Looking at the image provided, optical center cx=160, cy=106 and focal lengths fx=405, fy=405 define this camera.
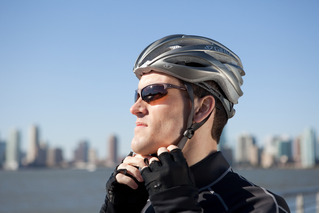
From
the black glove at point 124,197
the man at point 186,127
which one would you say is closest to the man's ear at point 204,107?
the man at point 186,127

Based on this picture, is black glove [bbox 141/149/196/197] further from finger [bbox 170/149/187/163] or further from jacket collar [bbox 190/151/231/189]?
jacket collar [bbox 190/151/231/189]

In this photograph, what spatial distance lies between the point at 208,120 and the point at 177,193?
1.71 feet

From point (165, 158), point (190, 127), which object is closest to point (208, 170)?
point (190, 127)

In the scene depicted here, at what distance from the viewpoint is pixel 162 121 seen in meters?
1.90

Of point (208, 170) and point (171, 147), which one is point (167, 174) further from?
point (208, 170)

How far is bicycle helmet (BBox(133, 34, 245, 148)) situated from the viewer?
196cm

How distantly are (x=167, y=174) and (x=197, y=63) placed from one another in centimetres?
65

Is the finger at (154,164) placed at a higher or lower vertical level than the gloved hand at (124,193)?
higher

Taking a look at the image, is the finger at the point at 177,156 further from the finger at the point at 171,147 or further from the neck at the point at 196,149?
the neck at the point at 196,149

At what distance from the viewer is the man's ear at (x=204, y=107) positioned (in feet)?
6.44

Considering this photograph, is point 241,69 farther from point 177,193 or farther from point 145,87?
point 177,193

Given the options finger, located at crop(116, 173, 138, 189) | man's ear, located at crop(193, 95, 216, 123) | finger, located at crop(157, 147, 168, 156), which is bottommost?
finger, located at crop(116, 173, 138, 189)

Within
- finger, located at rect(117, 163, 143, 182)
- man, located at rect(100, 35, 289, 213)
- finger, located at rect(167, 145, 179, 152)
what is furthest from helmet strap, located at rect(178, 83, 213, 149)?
finger, located at rect(117, 163, 143, 182)

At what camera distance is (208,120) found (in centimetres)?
202
